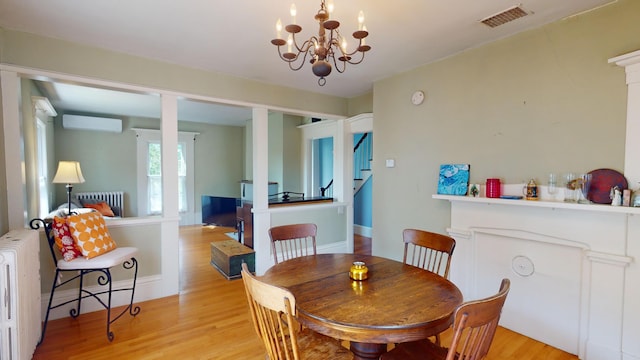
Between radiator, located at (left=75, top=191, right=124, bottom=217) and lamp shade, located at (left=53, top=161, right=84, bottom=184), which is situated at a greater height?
lamp shade, located at (left=53, top=161, right=84, bottom=184)

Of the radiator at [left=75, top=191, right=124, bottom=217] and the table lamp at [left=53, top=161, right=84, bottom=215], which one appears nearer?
the table lamp at [left=53, top=161, right=84, bottom=215]

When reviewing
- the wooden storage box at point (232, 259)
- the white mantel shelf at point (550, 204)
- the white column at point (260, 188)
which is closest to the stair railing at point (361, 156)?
the white column at point (260, 188)

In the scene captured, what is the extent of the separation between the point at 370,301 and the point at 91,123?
264 inches

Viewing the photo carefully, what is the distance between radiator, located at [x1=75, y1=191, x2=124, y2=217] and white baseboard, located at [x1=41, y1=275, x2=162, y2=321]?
3805 mm

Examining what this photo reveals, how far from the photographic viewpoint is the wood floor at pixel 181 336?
216 cm

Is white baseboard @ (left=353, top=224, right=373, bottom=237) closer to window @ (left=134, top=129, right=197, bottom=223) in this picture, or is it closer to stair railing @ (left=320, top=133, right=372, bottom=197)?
stair railing @ (left=320, top=133, right=372, bottom=197)

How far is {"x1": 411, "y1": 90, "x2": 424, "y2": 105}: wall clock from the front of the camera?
3.19 meters

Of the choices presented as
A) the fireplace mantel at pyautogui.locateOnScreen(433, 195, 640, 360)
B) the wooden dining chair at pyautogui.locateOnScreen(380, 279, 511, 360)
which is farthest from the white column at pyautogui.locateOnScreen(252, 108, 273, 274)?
the wooden dining chair at pyautogui.locateOnScreen(380, 279, 511, 360)

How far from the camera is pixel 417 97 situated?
3227 millimetres

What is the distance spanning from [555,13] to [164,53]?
3248mm

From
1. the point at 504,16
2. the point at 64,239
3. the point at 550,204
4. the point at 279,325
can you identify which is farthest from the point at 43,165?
the point at 550,204

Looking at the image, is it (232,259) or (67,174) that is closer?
(67,174)

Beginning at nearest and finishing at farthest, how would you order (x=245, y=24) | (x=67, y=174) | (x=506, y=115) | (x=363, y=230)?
(x=245, y=24)
(x=506, y=115)
(x=67, y=174)
(x=363, y=230)

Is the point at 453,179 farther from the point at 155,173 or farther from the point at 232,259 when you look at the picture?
the point at 155,173
